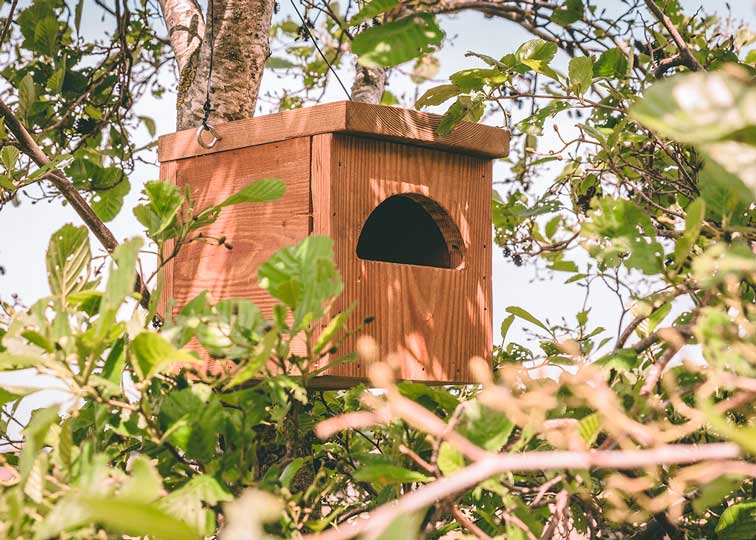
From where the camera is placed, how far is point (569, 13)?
2.10 meters

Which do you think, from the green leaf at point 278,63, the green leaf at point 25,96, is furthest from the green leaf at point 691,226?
the green leaf at point 278,63

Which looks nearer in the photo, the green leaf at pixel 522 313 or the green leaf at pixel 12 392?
the green leaf at pixel 12 392

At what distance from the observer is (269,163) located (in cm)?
188

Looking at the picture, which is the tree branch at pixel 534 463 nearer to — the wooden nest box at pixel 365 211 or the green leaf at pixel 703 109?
the green leaf at pixel 703 109

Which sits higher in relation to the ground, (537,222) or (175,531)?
(537,222)

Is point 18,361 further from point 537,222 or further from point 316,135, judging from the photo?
point 537,222

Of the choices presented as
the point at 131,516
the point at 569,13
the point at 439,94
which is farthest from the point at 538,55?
the point at 131,516

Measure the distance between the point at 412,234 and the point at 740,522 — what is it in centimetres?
112

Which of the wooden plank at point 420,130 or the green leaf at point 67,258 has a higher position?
the wooden plank at point 420,130

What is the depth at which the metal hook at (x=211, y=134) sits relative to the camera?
1.93 meters

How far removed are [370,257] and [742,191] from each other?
5.66 feet

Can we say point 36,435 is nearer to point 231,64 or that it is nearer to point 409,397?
point 409,397

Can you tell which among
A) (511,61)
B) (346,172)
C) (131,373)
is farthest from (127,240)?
(511,61)

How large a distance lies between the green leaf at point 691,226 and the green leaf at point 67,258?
82cm
